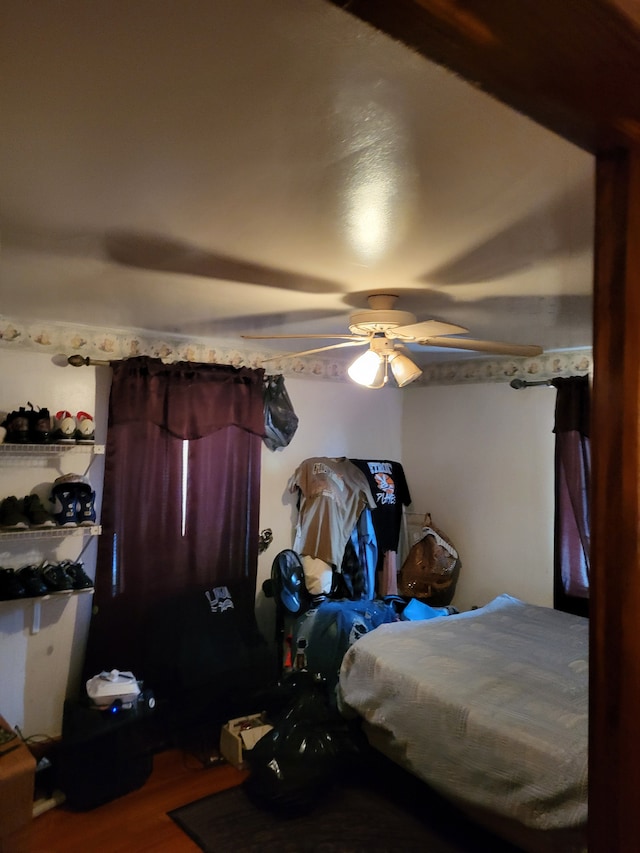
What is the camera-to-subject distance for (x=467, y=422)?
4.36 metres

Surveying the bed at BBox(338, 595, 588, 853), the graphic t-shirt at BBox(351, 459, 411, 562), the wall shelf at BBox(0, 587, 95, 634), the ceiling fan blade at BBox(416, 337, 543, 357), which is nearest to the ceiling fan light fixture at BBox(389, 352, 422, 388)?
the ceiling fan blade at BBox(416, 337, 543, 357)

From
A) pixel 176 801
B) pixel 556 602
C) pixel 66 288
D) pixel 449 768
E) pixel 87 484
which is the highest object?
pixel 66 288

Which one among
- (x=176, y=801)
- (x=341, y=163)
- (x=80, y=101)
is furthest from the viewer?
(x=176, y=801)

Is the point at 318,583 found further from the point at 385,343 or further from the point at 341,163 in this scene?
the point at 341,163

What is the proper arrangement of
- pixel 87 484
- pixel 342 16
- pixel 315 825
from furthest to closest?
pixel 87 484 → pixel 315 825 → pixel 342 16

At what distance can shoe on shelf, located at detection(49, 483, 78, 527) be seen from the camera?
300 cm

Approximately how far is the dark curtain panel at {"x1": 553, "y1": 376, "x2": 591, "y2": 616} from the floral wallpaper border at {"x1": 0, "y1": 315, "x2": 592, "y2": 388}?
8.5 inches

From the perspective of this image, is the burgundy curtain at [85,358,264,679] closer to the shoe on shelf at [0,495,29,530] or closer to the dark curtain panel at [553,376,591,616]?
the shoe on shelf at [0,495,29,530]

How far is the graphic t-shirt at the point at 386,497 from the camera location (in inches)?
171

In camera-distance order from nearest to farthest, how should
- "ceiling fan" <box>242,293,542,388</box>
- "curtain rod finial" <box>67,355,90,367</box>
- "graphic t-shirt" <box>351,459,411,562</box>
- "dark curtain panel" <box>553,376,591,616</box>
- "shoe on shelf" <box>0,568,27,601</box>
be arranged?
1. "ceiling fan" <box>242,293,542,388</box>
2. "shoe on shelf" <box>0,568,27,601</box>
3. "curtain rod finial" <box>67,355,90,367</box>
4. "dark curtain panel" <box>553,376,591,616</box>
5. "graphic t-shirt" <box>351,459,411,562</box>

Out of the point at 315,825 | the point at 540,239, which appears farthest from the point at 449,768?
the point at 540,239

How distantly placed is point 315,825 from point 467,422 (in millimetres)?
2710

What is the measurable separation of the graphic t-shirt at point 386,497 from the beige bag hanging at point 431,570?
0.19 metres

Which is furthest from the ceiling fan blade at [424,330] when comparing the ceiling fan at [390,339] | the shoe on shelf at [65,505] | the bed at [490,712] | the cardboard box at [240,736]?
the cardboard box at [240,736]
